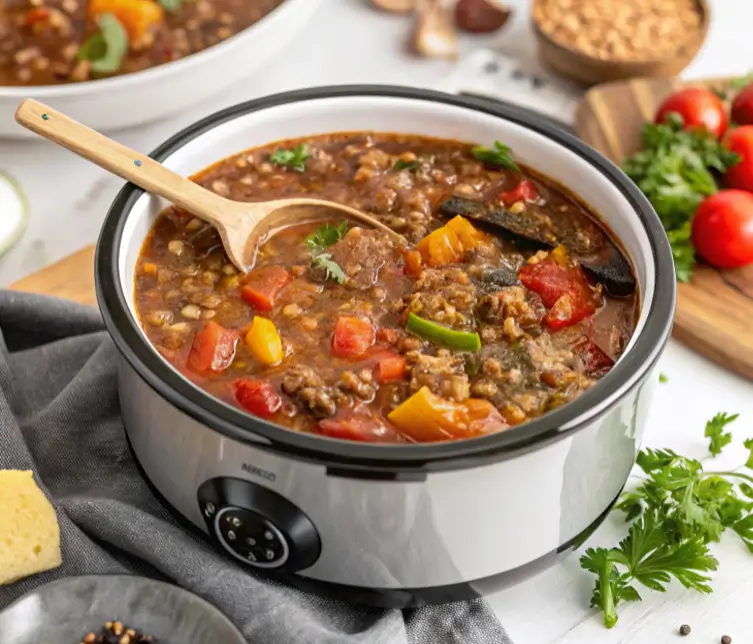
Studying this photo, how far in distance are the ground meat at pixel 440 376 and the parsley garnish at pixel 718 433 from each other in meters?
1.14

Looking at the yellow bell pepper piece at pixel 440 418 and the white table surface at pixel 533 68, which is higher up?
the yellow bell pepper piece at pixel 440 418

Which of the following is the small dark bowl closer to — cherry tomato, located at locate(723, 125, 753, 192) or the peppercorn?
the peppercorn

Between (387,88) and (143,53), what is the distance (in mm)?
2018

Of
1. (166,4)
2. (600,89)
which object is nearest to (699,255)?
(600,89)

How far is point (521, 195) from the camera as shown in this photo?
13.4 ft

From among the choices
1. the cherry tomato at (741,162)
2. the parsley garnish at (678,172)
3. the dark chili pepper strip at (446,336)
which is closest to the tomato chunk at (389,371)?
the dark chili pepper strip at (446,336)

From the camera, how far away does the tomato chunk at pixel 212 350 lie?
11.3 ft

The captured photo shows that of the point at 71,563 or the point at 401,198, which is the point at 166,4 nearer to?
the point at 401,198

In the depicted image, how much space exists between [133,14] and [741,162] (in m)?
3.16

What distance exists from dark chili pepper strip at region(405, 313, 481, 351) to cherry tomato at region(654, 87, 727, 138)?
7.90 feet

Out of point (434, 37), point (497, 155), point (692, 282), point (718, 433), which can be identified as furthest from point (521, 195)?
point (434, 37)

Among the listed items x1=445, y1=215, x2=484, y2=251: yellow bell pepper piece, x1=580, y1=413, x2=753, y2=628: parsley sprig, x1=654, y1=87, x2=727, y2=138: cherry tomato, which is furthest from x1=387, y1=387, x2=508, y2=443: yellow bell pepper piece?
x1=654, y1=87, x2=727, y2=138: cherry tomato

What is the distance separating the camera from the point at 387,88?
427 centimetres

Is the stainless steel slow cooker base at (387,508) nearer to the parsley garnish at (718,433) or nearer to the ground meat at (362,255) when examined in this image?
the parsley garnish at (718,433)
